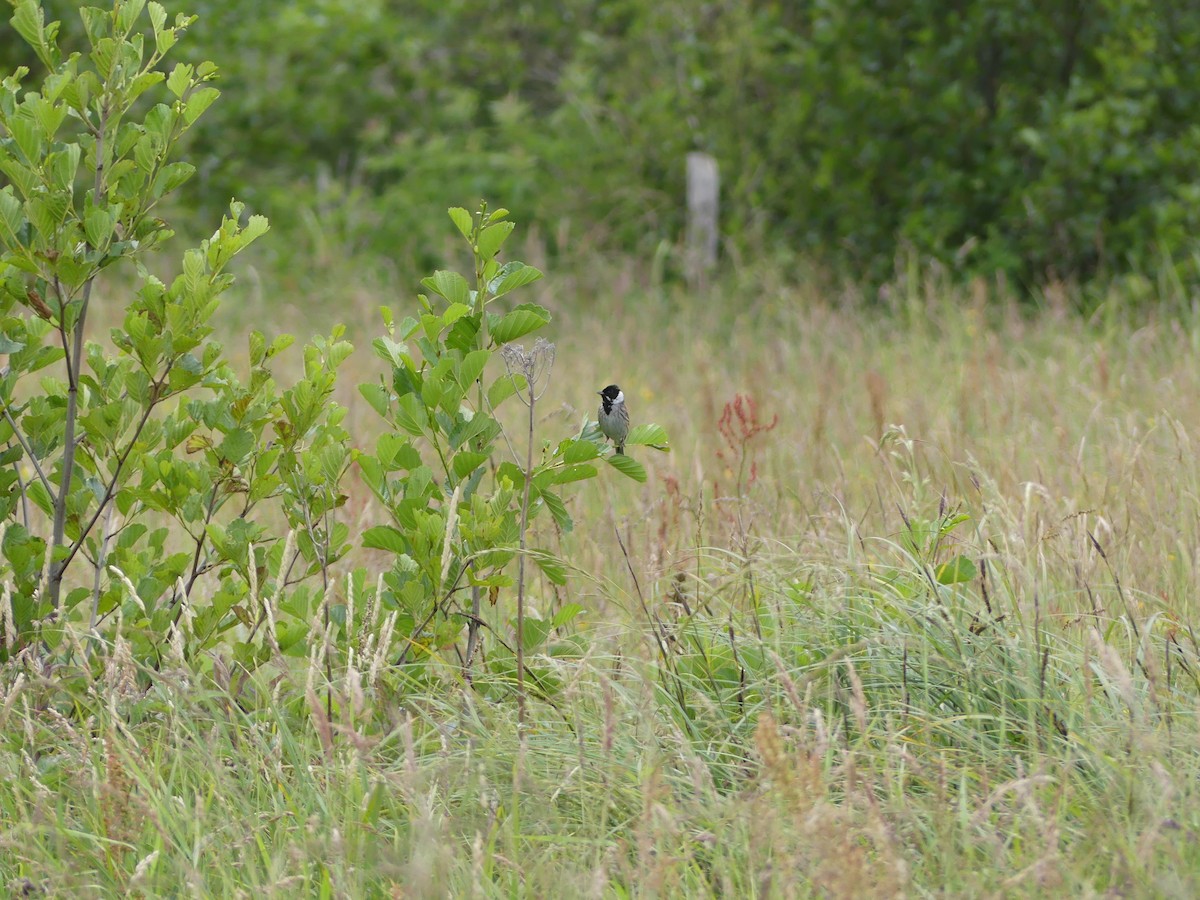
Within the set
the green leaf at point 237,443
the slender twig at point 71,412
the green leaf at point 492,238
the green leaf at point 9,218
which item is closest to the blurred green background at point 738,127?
the green leaf at point 492,238

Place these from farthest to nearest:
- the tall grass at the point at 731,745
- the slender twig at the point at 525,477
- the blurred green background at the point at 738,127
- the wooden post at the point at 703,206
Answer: the wooden post at the point at 703,206 → the blurred green background at the point at 738,127 → the slender twig at the point at 525,477 → the tall grass at the point at 731,745

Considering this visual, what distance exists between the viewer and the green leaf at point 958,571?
8.04 feet

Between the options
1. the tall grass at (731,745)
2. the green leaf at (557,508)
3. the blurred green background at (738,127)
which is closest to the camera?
the tall grass at (731,745)

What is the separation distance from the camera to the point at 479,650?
2.52 m

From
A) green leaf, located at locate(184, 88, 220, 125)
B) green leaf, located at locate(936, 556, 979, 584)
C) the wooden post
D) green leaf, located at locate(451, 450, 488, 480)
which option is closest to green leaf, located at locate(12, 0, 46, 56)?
green leaf, located at locate(184, 88, 220, 125)

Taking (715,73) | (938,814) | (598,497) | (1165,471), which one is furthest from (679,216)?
(938,814)

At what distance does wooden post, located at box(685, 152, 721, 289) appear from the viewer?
819cm

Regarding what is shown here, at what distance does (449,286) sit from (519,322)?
0.49 ft

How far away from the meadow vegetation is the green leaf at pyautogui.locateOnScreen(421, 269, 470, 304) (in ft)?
0.04

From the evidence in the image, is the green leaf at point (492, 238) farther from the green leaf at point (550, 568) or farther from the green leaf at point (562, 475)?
the green leaf at point (550, 568)

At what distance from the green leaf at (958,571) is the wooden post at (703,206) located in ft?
18.9

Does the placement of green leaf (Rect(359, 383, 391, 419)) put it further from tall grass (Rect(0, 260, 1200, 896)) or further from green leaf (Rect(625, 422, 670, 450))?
green leaf (Rect(625, 422, 670, 450))

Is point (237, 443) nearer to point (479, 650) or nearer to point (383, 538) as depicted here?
point (383, 538)

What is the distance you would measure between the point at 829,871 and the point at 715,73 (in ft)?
24.1
